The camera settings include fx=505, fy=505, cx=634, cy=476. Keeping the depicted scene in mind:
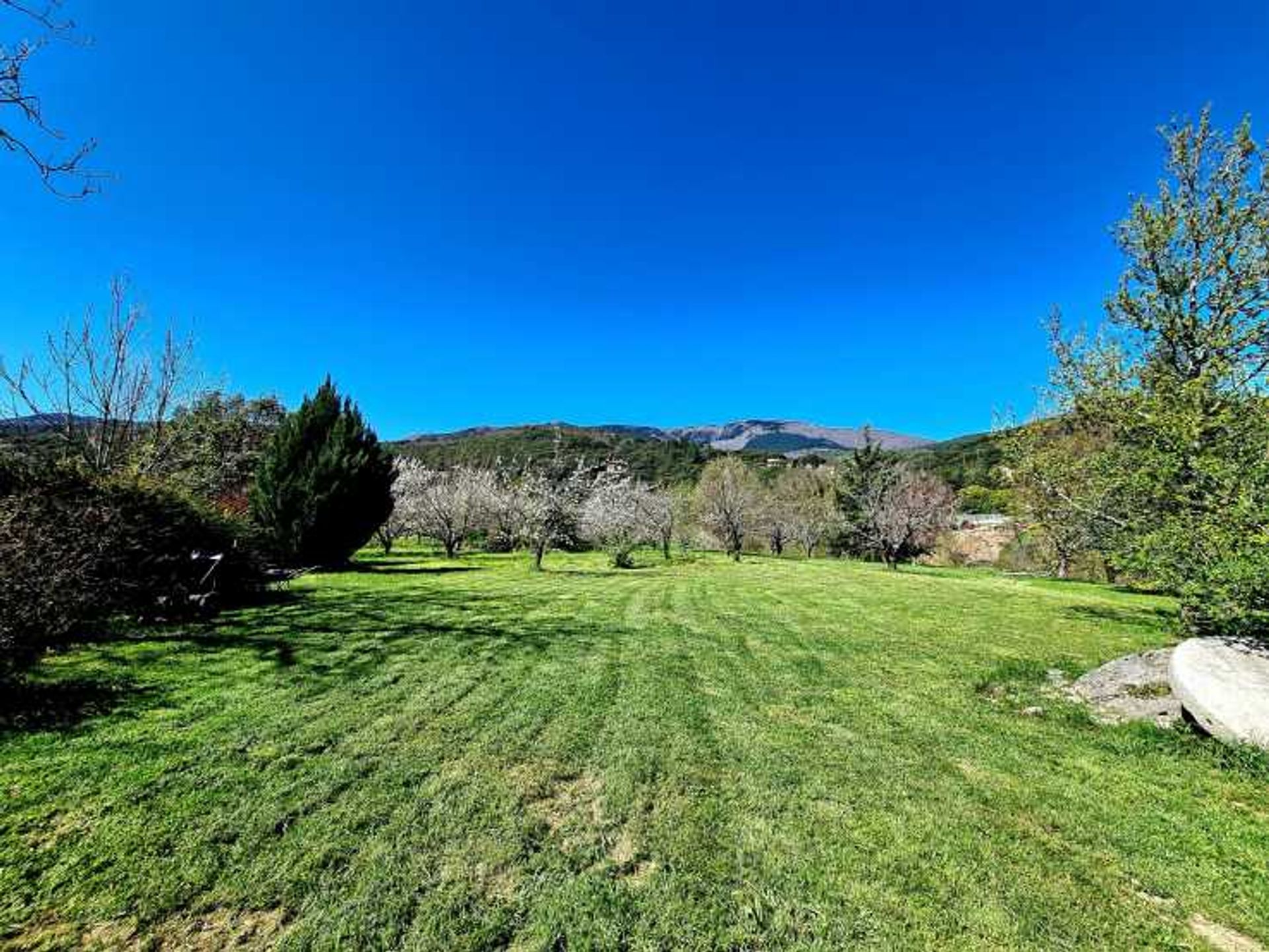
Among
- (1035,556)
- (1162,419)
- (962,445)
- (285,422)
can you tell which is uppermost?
(962,445)

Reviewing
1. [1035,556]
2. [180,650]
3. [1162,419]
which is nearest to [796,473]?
[1035,556]

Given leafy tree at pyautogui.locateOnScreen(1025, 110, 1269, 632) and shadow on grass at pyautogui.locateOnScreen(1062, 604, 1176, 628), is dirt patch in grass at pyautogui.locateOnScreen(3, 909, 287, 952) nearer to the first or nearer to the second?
leafy tree at pyautogui.locateOnScreen(1025, 110, 1269, 632)

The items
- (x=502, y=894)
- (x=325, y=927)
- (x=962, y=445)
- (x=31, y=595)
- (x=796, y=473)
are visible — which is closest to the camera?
(x=325, y=927)

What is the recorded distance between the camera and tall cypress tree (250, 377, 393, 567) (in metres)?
15.9

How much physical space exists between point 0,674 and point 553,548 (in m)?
31.9

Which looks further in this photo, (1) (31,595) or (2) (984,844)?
(1) (31,595)

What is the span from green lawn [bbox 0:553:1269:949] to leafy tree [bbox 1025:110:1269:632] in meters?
2.23

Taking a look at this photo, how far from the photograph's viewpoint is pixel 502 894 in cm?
257

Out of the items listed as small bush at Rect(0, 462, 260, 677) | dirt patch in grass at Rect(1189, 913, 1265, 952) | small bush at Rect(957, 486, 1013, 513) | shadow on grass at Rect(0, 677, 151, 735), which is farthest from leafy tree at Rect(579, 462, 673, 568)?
small bush at Rect(957, 486, 1013, 513)

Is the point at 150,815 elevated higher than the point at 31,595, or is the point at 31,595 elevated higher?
the point at 31,595

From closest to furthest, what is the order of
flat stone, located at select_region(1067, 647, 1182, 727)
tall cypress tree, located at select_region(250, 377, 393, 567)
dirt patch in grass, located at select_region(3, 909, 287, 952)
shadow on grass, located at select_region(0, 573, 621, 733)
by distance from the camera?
dirt patch in grass, located at select_region(3, 909, 287, 952), shadow on grass, located at select_region(0, 573, 621, 733), flat stone, located at select_region(1067, 647, 1182, 727), tall cypress tree, located at select_region(250, 377, 393, 567)

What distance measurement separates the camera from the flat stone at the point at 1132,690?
5.12m

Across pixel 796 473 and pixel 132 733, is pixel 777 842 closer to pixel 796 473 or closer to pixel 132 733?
pixel 132 733

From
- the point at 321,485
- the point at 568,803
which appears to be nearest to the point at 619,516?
the point at 321,485
